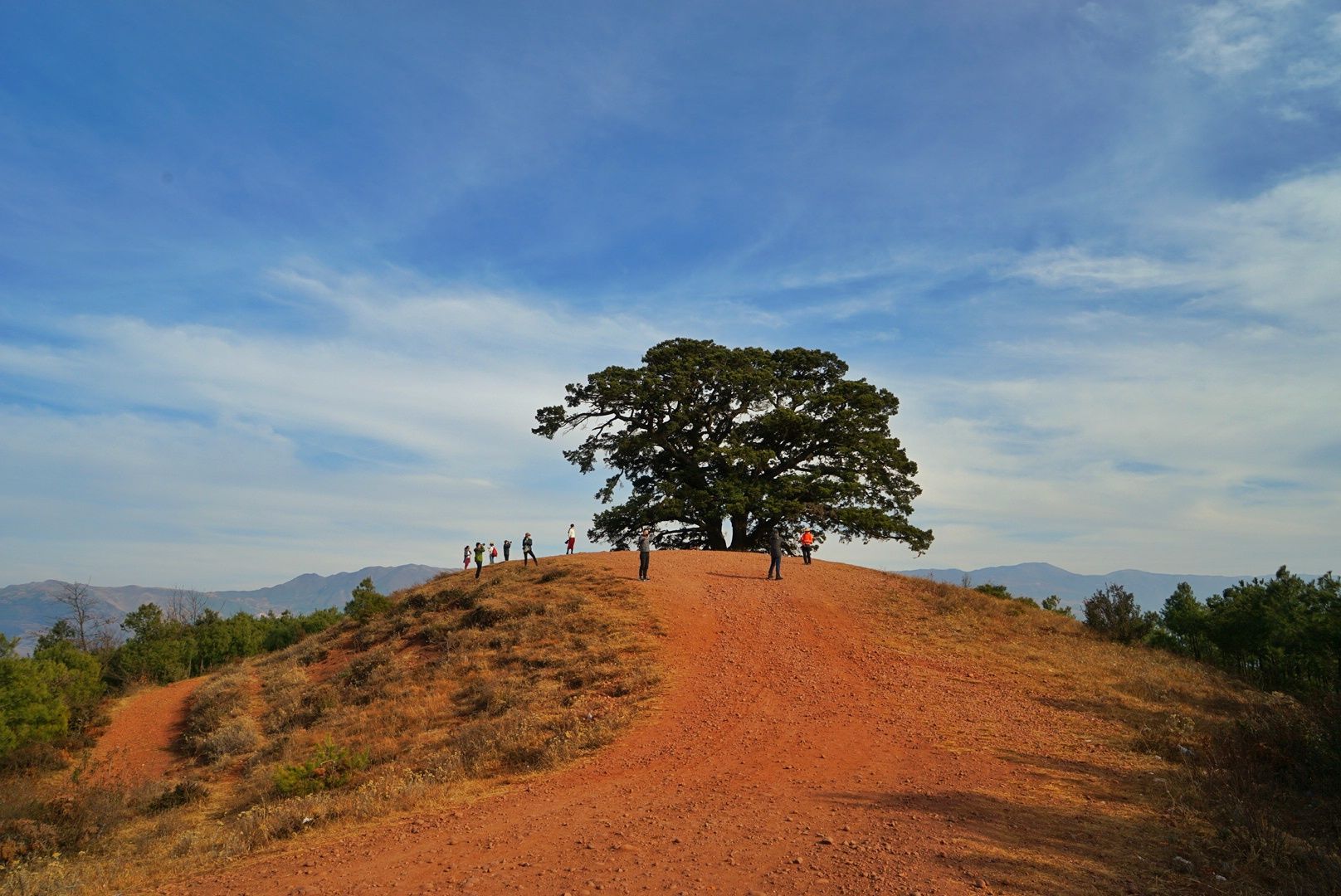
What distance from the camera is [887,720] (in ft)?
44.7

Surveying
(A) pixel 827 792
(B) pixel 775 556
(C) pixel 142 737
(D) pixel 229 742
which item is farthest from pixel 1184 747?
(C) pixel 142 737

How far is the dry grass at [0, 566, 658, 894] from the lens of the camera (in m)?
10.8

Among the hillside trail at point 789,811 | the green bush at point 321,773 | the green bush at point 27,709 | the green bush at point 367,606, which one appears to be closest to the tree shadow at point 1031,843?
the hillside trail at point 789,811

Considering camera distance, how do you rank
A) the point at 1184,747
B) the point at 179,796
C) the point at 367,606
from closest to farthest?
the point at 1184,747 < the point at 179,796 < the point at 367,606

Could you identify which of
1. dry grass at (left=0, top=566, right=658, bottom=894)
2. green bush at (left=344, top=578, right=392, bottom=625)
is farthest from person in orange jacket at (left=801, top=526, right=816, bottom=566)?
green bush at (left=344, top=578, right=392, bottom=625)

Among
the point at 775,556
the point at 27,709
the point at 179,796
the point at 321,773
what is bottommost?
the point at 179,796

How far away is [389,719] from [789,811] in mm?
12735

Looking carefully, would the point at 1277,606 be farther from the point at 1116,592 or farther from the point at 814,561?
the point at 814,561

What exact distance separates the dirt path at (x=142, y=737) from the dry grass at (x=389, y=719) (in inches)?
39.0

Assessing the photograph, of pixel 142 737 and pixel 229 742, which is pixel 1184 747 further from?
pixel 142 737

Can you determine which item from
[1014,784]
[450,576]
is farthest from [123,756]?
A: [1014,784]

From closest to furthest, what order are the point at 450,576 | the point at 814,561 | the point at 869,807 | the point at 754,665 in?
the point at 869,807
the point at 754,665
the point at 814,561
the point at 450,576

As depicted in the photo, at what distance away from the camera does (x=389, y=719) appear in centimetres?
1873

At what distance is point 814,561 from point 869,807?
21.1 m
